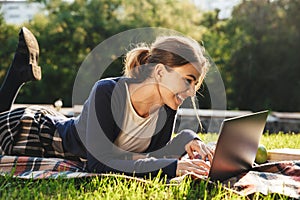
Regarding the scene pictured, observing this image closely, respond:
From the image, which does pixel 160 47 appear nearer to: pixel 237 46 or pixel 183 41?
pixel 183 41

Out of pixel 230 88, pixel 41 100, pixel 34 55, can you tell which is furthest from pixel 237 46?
pixel 34 55

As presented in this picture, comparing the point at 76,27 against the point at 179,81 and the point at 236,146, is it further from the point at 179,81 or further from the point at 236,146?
the point at 236,146

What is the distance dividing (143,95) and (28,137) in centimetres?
72

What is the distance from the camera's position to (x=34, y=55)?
A: 9.34 ft

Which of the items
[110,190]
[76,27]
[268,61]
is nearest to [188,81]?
[110,190]

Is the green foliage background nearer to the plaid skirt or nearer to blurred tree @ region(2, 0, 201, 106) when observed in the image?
blurred tree @ region(2, 0, 201, 106)

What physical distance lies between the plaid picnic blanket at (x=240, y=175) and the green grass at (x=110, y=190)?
50mm

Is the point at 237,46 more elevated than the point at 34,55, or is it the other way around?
the point at 237,46

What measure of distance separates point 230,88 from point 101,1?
→ 10.5ft

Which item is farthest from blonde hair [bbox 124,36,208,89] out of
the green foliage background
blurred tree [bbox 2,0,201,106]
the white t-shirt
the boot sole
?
blurred tree [bbox 2,0,201,106]

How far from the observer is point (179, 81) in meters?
2.09

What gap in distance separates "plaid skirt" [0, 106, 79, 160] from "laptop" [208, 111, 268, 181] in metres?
0.87

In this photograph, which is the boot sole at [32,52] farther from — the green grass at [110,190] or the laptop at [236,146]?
the laptop at [236,146]

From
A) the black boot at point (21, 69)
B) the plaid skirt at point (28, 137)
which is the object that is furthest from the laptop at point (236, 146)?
the black boot at point (21, 69)
